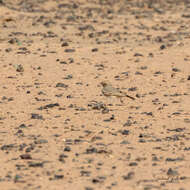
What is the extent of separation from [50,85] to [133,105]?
6.43 feet

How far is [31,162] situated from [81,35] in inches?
398

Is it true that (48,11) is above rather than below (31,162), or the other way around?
above

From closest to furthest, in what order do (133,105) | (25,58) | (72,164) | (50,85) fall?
1. (72,164)
2. (133,105)
3. (50,85)
4. (25,58)

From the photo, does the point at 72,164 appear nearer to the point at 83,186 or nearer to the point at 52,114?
the point at 83,186

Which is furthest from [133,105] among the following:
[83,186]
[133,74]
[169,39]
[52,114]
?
[169,39]

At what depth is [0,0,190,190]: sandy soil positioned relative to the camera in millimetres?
7391

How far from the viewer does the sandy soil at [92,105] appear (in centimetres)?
739

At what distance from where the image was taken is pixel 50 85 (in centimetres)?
1207

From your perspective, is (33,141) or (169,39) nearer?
(33,141)

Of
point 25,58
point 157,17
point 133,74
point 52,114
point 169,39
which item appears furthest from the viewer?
point 157,17

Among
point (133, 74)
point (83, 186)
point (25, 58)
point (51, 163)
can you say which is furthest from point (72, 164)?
point (25, 58)

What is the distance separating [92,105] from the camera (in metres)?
10.6

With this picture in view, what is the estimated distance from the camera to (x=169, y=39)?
17.2m

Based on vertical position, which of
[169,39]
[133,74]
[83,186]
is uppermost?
[169,39]
